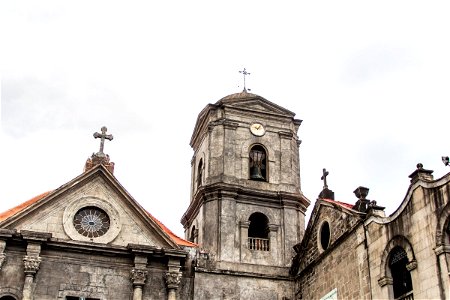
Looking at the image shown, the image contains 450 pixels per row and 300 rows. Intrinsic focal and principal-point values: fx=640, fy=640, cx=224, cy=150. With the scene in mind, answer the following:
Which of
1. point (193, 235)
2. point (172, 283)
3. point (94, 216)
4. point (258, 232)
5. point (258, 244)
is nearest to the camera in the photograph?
point (172, 283)

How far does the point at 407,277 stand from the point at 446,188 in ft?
8.97

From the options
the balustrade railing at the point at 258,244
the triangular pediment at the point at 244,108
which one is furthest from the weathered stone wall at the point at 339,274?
the triangular pediment at the point at 244,108

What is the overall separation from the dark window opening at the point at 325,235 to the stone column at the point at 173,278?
188 inches

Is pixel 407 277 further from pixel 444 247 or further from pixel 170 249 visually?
pixel 170 249

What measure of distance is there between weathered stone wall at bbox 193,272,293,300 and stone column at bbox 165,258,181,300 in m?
0.70

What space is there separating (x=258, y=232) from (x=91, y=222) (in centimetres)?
622

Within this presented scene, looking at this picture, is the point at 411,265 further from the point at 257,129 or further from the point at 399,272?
the point at 257,129

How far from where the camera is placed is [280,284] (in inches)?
867

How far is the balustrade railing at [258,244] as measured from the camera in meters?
22.6

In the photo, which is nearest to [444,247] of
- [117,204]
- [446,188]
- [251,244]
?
[446,188]

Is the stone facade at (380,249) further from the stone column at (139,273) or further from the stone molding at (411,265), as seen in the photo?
the stone column at (139,273)

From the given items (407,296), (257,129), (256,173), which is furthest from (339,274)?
(257,129)

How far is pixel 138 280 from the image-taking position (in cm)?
2044

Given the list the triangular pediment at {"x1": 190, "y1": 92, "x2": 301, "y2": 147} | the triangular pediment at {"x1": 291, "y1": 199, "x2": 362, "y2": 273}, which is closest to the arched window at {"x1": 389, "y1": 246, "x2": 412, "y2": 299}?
the triangular pediment at {"x1": 291, "y1": 199, "x2": 362, "y2": 273}
